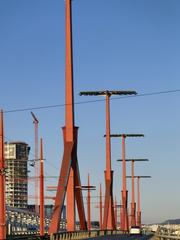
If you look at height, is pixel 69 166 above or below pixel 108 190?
above

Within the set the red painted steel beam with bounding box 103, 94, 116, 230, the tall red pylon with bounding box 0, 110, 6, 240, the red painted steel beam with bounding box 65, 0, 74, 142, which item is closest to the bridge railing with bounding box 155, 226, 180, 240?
the red painted steel beam with bounding box 65, 0, 74, 142

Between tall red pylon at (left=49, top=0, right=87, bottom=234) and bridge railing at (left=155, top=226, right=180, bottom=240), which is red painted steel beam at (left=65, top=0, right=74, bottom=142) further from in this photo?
bridge railing at (left=155, top=226, right=180, bottom=240)

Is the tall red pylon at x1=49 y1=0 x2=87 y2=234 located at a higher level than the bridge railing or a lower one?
higher

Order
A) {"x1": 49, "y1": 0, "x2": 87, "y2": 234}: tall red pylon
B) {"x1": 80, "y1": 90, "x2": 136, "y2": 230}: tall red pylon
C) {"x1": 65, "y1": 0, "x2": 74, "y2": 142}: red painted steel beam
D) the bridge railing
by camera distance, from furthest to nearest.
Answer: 1. {"x1": 80, "y1": 90, "x2": 136, "y2": 230}: tall red pylon
2. {"x1": 65, "y1": 0, "x2": 74, "y2": 142}: red painted steel beam
3. {"x1": 49, "y1": 0, "x2": 87, "y2": 234}: tall red pylon
4. the bridge railing

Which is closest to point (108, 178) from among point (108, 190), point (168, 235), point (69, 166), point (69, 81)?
point (108, 190)

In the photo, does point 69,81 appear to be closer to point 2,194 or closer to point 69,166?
point 69,166

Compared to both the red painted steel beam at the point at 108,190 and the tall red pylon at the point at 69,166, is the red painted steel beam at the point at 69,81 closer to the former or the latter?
the tall red pylon at the point at 69,166

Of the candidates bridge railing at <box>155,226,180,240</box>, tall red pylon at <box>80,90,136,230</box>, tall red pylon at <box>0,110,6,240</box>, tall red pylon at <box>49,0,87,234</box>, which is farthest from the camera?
tall red pylon at <box>80,90,136,230</box>

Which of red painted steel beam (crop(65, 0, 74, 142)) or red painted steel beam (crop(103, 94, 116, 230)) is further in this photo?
red painted steel beam (crop(103, 94, 116, 230))

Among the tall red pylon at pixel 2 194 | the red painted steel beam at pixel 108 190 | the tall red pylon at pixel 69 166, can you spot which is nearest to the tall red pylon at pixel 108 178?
the red painted steel beam at pixel 108 190

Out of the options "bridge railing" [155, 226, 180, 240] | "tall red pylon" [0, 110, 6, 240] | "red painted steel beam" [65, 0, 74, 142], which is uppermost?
"red painted steel beam" [65, 0, 74, 142]

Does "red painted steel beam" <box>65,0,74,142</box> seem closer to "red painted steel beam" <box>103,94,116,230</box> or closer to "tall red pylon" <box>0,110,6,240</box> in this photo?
"tall red pylon" <box>0,110,6,240</box>

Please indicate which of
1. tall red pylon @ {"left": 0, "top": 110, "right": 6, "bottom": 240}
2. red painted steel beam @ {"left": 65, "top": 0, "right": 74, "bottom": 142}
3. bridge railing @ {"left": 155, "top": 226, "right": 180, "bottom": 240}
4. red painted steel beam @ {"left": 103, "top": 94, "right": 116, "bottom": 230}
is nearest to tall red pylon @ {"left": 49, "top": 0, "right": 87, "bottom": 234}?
red painted steel beam @ {"left": 65, "top": 0, "right": 74, "bottom": 142}

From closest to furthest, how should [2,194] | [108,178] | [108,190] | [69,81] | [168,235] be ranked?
[2,194], [168,235], [69,81], [108,190], [108,178]
